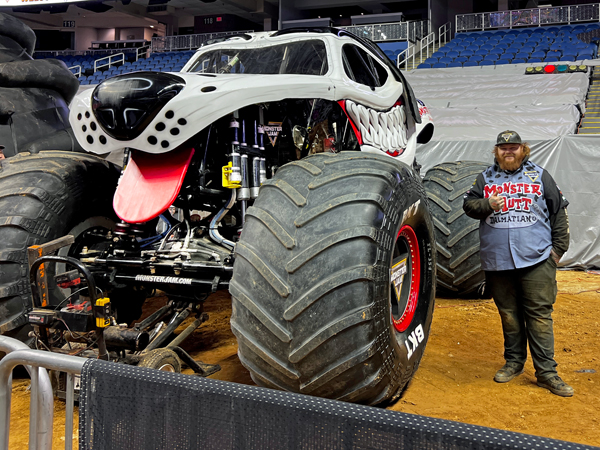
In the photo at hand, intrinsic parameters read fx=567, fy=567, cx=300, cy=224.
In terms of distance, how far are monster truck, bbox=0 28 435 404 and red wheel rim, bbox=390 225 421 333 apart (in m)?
0.01

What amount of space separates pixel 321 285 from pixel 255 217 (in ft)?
1.75

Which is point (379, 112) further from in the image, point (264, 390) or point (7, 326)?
point (264, 390)

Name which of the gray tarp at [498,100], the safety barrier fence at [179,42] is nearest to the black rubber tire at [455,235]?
the gray tarp at [498,100]

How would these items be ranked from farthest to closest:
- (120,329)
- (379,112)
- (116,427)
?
1. (379,112)
2. (120,329)
3. (116,427)

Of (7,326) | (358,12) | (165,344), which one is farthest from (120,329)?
(358,12)

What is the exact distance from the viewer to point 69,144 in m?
6.46

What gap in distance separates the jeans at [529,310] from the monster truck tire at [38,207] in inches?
121

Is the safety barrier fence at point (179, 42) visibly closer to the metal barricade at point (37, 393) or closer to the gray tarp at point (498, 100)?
the gray tarp at point (498, 100)

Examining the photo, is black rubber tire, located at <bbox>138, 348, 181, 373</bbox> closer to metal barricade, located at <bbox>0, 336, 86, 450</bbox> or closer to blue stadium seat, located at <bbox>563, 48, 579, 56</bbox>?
metal barricade, located at <bbox>0, 336, 86, 450</bbox>

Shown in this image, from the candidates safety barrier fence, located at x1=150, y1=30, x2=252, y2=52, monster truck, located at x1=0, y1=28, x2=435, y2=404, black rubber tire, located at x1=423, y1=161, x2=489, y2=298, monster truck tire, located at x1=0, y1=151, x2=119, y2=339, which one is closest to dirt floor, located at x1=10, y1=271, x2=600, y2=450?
black rubber tire, located at x1=423, y1=161, x2=489, y2=298

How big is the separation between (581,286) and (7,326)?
23.5ft

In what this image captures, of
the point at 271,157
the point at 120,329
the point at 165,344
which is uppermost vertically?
the point at 271,157

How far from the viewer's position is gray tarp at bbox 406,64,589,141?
40.1 ft

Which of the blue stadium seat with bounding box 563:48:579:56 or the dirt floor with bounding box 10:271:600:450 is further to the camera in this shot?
the blue stadium seat with bounding box 563:48:579:56
